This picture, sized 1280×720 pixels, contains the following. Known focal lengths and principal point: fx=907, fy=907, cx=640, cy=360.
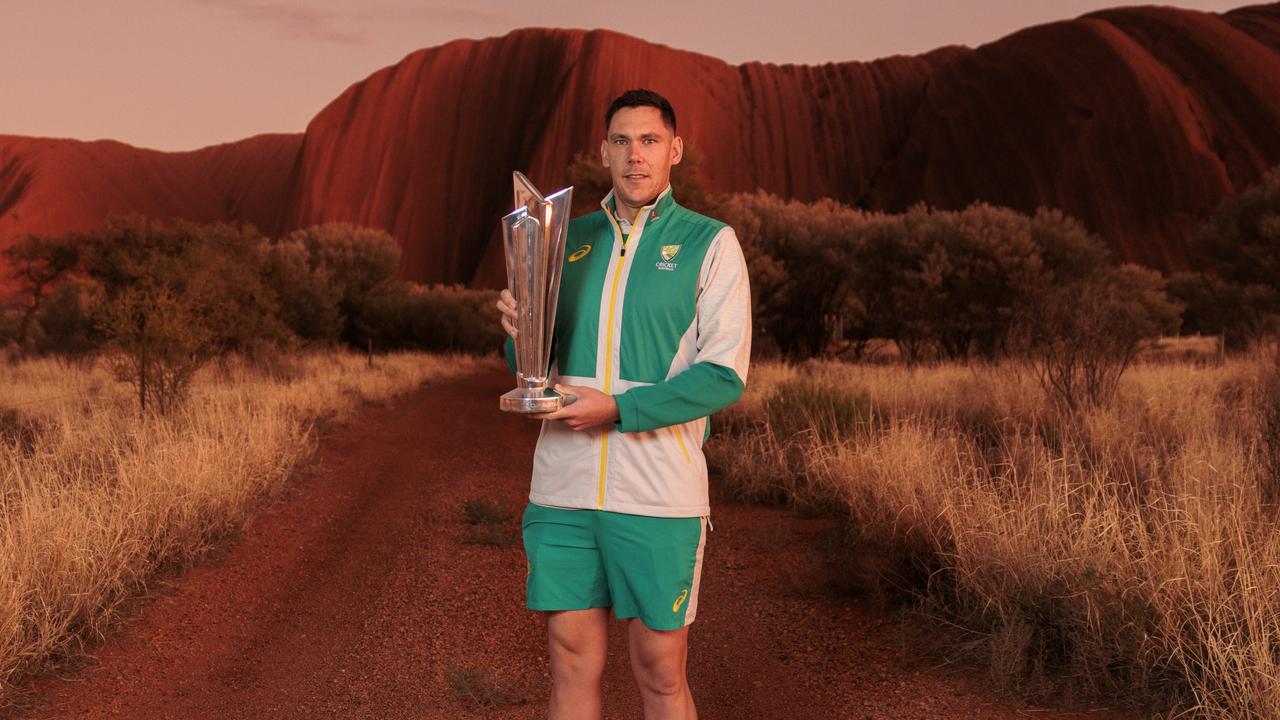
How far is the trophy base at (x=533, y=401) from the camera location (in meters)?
1.90

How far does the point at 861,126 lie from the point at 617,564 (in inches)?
2230

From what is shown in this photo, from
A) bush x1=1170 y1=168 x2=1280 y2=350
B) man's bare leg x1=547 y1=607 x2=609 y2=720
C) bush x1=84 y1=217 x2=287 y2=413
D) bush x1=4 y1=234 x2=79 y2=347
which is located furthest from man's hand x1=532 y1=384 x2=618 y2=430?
bush x1=4 y1=234 x2=79 y2=347

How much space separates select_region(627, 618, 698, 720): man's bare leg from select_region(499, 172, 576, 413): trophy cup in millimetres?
610

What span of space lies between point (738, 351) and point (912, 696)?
7.98 feet

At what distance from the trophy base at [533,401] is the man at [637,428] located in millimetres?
74

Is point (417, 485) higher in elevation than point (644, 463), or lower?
lower

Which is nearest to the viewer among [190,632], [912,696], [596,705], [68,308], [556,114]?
[596,705]

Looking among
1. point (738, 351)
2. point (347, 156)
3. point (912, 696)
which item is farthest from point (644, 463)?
point (347, 156)

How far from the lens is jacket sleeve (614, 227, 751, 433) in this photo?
2.01 meters

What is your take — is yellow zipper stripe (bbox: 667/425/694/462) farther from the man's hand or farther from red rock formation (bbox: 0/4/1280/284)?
red rock formation (bbox: 0/4/1280/284)

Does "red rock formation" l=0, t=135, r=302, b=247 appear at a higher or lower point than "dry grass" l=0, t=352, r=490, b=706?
higher

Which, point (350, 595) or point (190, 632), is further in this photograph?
point (350, 595)

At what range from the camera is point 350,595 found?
5.52m

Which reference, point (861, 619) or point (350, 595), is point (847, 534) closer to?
point (861, 619)
